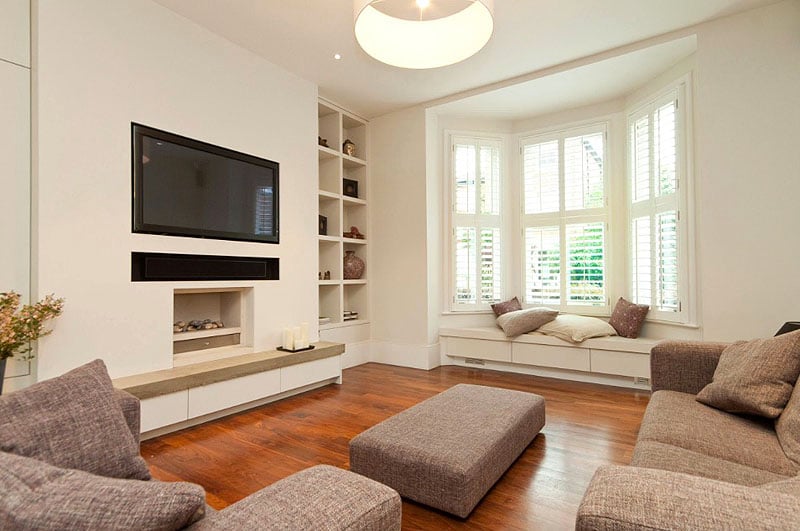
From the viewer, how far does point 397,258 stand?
482 cm

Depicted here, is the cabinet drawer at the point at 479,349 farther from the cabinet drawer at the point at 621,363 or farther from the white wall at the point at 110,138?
the white wall at the point at 110,138

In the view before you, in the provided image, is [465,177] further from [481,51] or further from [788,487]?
[788,487]

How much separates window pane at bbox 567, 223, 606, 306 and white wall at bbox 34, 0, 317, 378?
134 inches

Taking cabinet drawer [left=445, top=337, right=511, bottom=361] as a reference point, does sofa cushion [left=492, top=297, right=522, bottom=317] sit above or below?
above

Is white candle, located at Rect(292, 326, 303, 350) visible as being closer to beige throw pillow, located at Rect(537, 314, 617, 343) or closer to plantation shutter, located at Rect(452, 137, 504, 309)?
plantation shutter, located at Rect(452, 137, 504, 309)

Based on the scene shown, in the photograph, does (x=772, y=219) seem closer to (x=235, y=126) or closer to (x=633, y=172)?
(x=633, y=172)

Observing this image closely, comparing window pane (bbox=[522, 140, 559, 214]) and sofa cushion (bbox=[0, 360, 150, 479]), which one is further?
window pane (bbox=[522, 140, 559, 214])

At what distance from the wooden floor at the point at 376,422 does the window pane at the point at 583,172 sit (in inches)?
79.5

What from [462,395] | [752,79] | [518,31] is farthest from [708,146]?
[462,395]

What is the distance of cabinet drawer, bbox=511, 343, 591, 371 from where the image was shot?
155 inches

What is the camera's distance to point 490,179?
16.3ft

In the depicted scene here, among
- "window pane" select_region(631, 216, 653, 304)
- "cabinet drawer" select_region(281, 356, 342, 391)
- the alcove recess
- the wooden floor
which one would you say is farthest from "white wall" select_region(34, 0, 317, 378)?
"window pane" select_region(631, 216, 653, 304)

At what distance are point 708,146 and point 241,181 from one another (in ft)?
12.3

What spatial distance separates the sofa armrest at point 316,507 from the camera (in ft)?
3.25
